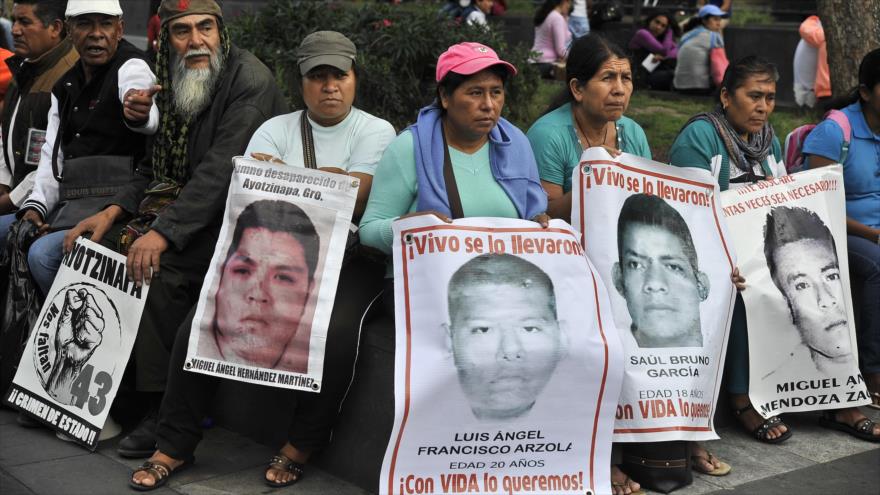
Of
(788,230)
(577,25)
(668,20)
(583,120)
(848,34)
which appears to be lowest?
(788,230)

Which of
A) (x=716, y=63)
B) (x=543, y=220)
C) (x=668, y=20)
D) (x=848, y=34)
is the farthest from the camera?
(x=668, y=20)

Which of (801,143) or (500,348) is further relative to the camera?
(801,143)

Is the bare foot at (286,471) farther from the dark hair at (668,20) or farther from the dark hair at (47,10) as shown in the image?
the dark hair at (668,20)

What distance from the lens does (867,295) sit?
567 cm

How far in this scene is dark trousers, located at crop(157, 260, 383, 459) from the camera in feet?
15.0

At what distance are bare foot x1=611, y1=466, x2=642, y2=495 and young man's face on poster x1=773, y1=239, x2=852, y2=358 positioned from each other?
4.08 feet

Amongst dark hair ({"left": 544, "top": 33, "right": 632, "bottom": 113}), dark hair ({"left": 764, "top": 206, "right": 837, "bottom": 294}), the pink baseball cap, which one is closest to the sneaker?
the pink baseball cap

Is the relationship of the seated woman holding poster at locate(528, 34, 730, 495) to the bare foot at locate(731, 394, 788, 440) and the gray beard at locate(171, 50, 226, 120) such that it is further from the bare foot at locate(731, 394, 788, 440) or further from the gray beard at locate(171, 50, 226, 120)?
the gray beard at locate(171, 50, 226, 120)

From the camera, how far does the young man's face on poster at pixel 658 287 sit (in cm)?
468

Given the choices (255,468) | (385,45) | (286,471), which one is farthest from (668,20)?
(286,471)

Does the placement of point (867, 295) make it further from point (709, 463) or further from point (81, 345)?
point (81, 345)

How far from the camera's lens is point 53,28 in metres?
6.41

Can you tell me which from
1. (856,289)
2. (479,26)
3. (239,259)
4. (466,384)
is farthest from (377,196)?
(479,26)

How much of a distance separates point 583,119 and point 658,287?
936 millimetres
